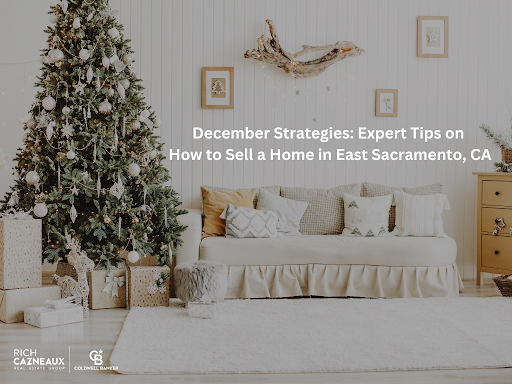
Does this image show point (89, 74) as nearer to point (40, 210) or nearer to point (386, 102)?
point (40, 210)

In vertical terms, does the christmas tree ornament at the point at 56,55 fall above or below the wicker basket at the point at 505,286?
above

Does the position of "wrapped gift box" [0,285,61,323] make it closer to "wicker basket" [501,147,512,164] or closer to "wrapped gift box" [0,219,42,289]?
"wrapped gift box" [0,219,42,289]

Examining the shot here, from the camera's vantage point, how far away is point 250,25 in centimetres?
414

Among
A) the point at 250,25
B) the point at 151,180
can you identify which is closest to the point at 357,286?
the point at 151,180

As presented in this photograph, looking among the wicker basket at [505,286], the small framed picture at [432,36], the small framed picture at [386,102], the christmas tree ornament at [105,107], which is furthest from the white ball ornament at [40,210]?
the small framed picture at [432,36]

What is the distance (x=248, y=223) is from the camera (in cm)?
358

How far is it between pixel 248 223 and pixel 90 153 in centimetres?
120

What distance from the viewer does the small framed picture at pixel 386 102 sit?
4.23 m

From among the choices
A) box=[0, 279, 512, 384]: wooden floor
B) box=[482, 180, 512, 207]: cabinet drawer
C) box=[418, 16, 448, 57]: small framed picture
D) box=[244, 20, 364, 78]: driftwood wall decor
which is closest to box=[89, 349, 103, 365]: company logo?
box=[0, 279, 512, 384]: wooden floor

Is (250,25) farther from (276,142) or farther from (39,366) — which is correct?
(39,366)

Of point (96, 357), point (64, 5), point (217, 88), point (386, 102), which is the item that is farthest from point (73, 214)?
point (386, 102)

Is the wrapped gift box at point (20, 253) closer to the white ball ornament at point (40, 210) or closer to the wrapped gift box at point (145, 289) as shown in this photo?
the white ball ornament at point (40, 210)

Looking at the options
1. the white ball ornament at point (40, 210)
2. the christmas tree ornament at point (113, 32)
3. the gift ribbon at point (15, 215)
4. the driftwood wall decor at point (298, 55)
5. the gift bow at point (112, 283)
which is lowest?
the gift bow at point (112, 283)

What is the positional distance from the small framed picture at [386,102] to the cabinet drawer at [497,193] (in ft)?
3.21
